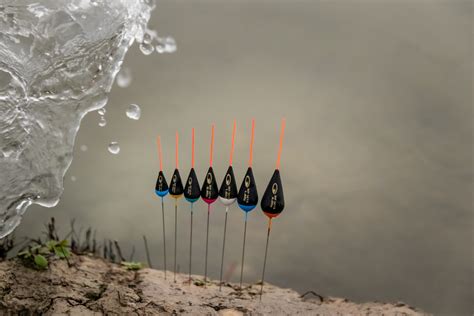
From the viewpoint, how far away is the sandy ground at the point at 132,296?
4.68 metres

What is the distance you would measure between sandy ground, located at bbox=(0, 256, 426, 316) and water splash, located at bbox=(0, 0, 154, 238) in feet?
1.90

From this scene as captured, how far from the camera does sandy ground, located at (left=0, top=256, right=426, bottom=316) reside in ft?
15.4

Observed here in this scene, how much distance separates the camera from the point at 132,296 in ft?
16.1

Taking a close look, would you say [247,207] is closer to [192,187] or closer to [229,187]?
[229,187]

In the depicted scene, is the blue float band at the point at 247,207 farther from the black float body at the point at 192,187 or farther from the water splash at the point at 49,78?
the water splash at the point at 49,78

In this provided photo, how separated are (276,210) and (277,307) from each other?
0.93m

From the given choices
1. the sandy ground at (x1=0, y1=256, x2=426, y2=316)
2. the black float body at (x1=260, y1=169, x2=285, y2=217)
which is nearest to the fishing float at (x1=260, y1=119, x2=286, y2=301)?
the black float body at (x1=260, y1=169, x2=285, y2=217)

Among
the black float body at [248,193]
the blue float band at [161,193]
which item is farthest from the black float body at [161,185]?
the black float body at [248,193]

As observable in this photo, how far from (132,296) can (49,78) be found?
1960 mm

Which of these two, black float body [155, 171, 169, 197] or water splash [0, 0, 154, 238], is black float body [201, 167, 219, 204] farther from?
water splash [0, 0, 154, 238]

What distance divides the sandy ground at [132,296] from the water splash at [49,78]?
0.58 metres

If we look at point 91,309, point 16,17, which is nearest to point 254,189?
point 91,309

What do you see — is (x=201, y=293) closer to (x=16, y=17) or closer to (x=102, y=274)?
(x=102, y=274)

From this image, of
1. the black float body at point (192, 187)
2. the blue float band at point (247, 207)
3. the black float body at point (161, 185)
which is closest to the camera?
the blue float band at point (247, 207)
